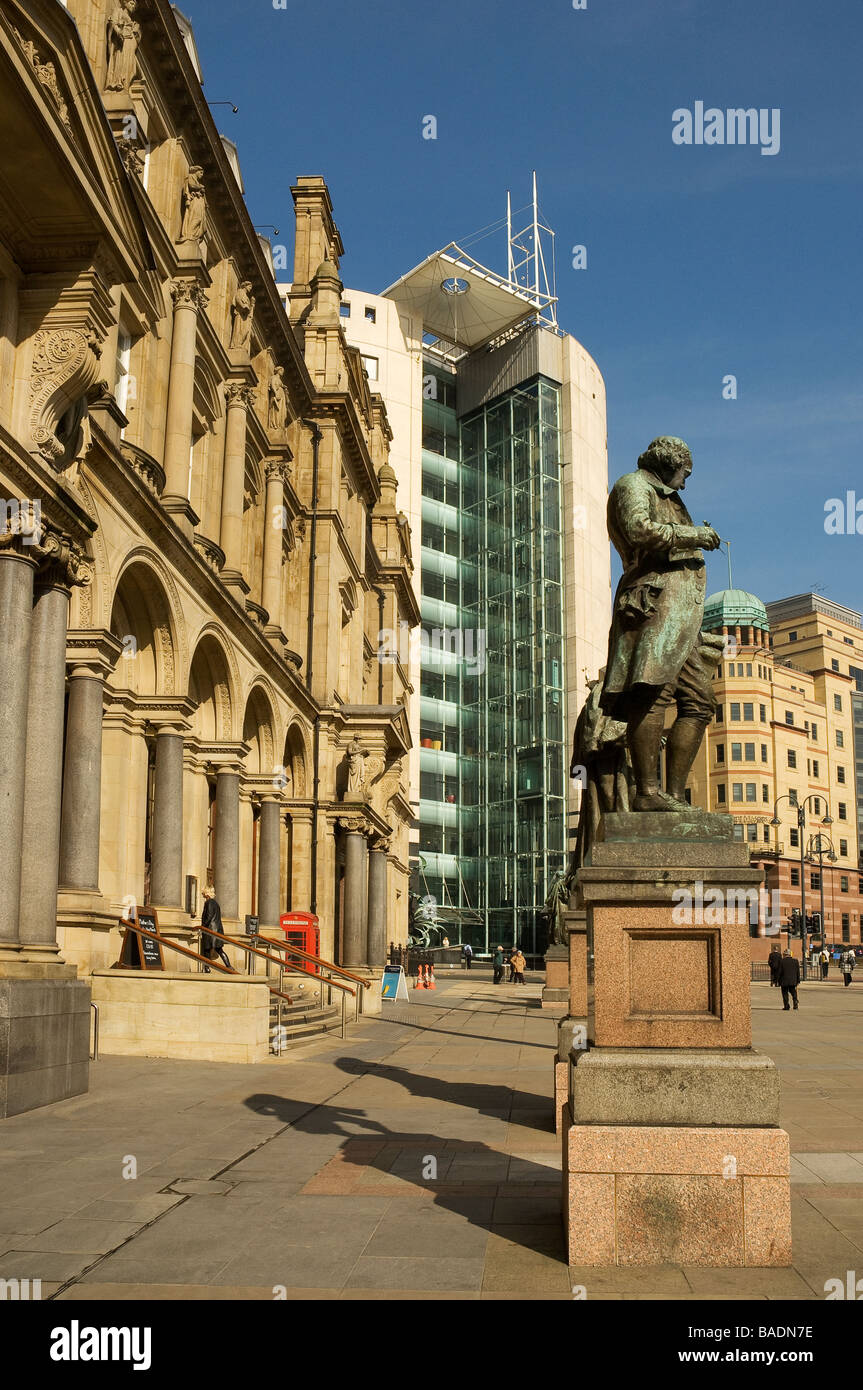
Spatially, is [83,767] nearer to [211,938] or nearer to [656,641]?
[211,938]

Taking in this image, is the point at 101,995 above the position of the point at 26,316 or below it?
below

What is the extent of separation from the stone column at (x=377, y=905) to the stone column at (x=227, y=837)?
560 inches

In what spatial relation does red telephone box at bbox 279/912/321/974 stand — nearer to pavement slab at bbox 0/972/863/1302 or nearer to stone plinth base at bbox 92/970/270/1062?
stone plinth base at bbox 92/970/270/1062

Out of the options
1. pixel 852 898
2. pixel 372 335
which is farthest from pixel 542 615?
pixel 852 898

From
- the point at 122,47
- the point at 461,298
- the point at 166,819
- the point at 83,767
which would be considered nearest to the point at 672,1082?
the point at 83,767

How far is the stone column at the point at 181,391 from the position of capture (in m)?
22.9

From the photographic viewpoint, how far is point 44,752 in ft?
42.1

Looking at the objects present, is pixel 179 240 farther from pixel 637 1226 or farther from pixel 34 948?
pixel 637 1226

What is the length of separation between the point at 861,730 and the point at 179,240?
140 meters

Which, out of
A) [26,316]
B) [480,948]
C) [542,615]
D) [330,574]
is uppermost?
[542,615]

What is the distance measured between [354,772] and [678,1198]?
30.3 m

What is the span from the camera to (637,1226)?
243 inches

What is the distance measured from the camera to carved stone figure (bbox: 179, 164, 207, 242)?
25.1 meters

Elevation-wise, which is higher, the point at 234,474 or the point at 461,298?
the point at 461,298
